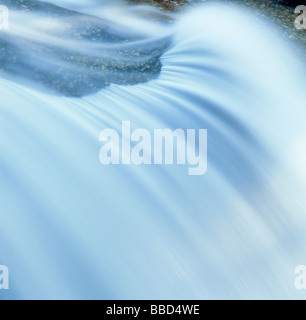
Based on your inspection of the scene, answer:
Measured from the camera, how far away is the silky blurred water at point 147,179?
1856 mm

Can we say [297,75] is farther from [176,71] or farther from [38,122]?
[38,122]

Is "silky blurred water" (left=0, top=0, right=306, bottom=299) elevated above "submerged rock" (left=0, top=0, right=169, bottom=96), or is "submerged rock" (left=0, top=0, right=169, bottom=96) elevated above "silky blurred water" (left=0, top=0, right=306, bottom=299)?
"submerged rock" (left=0, top=0, right=169, bottom=96)

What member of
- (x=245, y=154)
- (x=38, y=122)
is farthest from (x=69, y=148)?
(x=245, y=154)

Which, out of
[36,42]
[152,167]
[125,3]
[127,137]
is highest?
[125,3]

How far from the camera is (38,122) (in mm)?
2275

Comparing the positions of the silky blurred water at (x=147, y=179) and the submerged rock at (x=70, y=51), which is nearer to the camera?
the silky blurred water at (x=147, y=179)

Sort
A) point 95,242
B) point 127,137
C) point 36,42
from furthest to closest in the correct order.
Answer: point 36,42
point 127,137
point 95,242

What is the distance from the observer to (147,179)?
2.18 m

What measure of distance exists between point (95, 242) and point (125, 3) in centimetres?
224

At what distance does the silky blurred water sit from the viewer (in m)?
1.86

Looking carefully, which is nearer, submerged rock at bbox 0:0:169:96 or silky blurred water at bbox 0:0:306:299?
silky blurred water at bbox 0:0:306:299

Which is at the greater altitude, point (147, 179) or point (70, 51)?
point (70, 51)

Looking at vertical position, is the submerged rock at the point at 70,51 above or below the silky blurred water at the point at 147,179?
above

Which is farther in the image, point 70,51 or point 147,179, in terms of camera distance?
point 70,51
